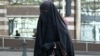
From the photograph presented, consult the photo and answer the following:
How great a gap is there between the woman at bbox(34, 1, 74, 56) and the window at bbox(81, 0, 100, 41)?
3468 cm

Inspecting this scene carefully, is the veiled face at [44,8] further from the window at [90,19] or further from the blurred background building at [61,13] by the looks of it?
the window at [90,19]

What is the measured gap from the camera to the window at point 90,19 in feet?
129

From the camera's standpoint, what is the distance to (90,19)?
39.6 metres

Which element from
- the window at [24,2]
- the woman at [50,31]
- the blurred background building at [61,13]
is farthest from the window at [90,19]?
the woman at [50,31]

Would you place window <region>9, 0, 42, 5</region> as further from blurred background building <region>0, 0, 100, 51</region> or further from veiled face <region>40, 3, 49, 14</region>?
veiled face <region>40, 3, 49, 14</region>

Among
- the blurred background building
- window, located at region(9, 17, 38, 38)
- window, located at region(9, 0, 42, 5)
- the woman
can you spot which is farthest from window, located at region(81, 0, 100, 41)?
the woman

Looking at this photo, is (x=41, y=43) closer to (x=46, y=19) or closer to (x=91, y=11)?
(x=46, y=19)

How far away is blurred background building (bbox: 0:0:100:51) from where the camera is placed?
3944cm

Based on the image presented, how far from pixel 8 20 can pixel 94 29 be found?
32.2 ft

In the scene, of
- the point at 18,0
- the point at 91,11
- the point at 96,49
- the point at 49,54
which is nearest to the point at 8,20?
the point at 18,0

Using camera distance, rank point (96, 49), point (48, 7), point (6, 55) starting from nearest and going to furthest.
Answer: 1. point (48, 7)
2. point (6, 55)
3. point (96, 49)

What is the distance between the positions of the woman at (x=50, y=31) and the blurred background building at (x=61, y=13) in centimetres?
3381

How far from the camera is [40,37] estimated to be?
4.64 meters

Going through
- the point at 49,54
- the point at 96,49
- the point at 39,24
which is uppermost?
the point at 39,24
